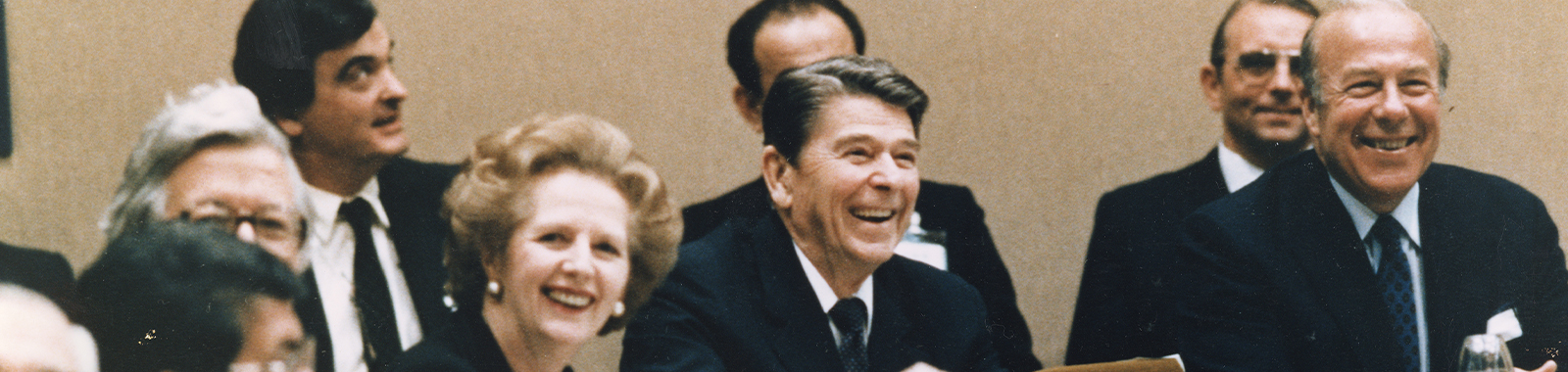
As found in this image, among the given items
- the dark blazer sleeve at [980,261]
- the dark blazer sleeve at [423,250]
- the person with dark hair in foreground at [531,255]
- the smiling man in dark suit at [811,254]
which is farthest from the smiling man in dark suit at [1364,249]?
the dark blazer sleeve at [423,250]

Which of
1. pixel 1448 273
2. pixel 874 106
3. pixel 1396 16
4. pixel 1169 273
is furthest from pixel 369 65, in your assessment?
pixel 1448 273

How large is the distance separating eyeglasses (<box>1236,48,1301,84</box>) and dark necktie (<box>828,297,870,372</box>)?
4.31 feet

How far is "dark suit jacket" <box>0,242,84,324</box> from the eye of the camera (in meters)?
2.63

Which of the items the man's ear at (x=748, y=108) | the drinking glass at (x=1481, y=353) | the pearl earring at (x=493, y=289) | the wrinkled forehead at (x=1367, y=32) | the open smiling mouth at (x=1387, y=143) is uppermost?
the wrinkled forehead at (x=1367, y=32)

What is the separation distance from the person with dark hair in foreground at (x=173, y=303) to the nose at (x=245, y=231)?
0.01m

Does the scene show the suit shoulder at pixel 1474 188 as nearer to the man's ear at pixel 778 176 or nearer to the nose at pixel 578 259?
the man's ear at pixel 778 176

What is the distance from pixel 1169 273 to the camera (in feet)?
11.4

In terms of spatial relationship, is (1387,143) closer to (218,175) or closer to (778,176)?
(778,176)

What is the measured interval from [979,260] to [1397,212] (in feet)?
3.79

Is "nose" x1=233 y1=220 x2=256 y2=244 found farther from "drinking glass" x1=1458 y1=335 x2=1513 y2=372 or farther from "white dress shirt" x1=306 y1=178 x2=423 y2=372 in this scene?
"drinking glass" x1=1458 y1=335 x2=1513 y2=372

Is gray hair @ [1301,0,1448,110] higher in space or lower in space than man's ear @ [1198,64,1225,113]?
higher

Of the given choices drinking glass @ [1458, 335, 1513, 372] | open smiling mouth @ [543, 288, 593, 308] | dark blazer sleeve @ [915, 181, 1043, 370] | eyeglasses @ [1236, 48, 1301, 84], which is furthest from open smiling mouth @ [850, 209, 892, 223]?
drinking glass @ [1458, 335, 1513, 372]

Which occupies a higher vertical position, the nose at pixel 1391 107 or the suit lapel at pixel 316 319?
the nose at pixel 1391 107

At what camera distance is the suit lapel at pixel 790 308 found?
2951 mm
